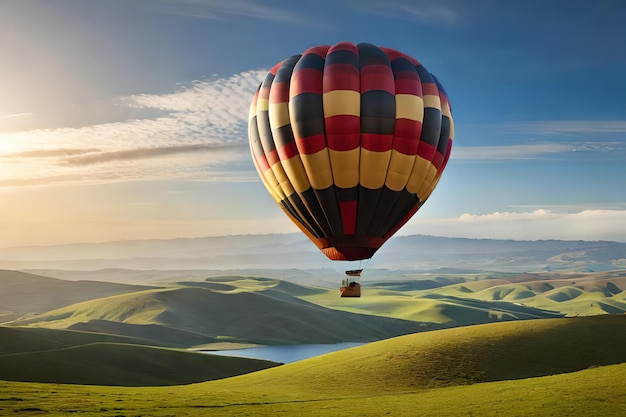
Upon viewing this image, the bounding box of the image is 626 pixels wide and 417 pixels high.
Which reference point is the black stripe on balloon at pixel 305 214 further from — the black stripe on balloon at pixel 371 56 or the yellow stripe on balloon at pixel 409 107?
the black stripe on balloon at pixel 371 56

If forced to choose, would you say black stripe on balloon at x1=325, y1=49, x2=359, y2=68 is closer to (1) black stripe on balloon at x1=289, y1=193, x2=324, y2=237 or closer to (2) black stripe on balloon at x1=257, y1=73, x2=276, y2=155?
(2) black stripe on balloon at x1=257, y1=73, x2=276, y2=155

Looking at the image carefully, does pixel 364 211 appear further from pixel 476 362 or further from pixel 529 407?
pixel 476 362

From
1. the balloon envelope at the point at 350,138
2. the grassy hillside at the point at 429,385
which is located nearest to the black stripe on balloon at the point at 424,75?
the balloon envelope at the point at 350,138

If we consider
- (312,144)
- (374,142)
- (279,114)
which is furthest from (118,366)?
(374,142)

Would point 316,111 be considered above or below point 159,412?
above

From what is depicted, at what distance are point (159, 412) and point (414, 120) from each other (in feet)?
98.4

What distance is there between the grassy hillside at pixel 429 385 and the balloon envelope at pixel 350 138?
1554cm

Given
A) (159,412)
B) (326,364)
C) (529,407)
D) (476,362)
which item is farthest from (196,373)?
(529,407)

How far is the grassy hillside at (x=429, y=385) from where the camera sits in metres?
50.2

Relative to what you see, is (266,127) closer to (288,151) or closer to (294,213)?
(288,151)

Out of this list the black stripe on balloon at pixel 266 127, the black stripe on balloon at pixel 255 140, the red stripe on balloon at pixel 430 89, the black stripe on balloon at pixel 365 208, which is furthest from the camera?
the black stripe on balloon at pixel 255 140

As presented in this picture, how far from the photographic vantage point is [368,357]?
79125mm

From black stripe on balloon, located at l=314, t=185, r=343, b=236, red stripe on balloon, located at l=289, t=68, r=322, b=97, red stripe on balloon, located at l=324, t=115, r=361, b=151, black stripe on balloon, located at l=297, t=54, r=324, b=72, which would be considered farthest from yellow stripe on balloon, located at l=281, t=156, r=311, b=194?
black stripe on balloon, located at l=297, t=54, r=324, b=72

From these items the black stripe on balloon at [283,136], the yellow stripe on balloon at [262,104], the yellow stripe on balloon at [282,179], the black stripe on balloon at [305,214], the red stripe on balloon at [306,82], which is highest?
the red stripe on balloon at [306,82]
